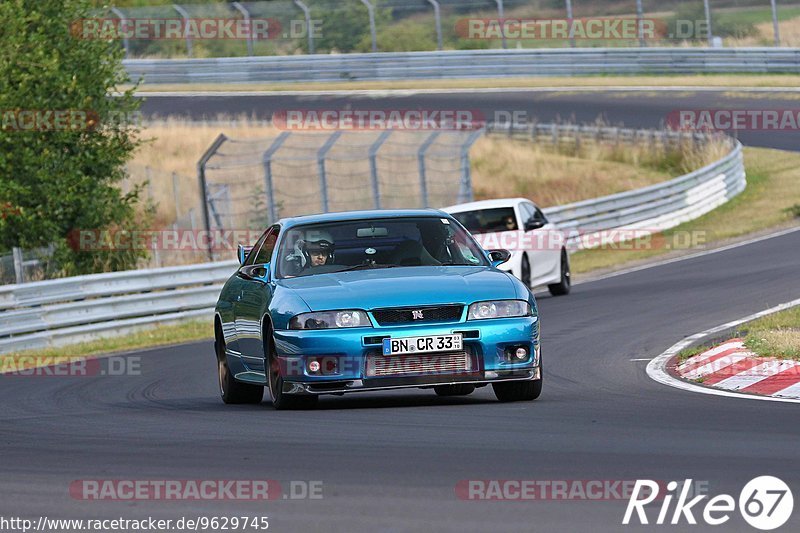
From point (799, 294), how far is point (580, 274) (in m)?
7.83

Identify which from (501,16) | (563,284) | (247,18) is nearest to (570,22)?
(501,16)

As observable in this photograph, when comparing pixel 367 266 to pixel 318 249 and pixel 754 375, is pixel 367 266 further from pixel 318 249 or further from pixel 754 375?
pixel 754 375

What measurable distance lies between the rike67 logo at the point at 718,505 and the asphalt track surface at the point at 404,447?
0.06m

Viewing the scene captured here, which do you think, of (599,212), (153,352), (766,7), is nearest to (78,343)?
(153,352)

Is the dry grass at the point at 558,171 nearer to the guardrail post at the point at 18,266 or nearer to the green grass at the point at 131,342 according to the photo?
the green grass at the point at 131,342

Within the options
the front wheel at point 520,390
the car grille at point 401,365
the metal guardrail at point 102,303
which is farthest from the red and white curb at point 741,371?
the metal guardrail at point 102,303

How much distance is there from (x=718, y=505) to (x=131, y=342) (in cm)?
1519

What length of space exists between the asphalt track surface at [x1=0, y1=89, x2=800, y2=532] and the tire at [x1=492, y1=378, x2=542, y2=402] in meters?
0.12

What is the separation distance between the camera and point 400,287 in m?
10.3

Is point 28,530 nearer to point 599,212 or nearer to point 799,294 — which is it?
point 799,294

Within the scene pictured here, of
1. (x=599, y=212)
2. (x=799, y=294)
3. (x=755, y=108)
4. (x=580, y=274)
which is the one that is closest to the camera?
(x=799, y=294)

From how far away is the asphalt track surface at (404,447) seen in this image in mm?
6598

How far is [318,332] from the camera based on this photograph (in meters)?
10.2

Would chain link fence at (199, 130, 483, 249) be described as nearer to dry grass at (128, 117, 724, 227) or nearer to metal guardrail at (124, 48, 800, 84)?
dry grass at (128, 117, 724, 227)
